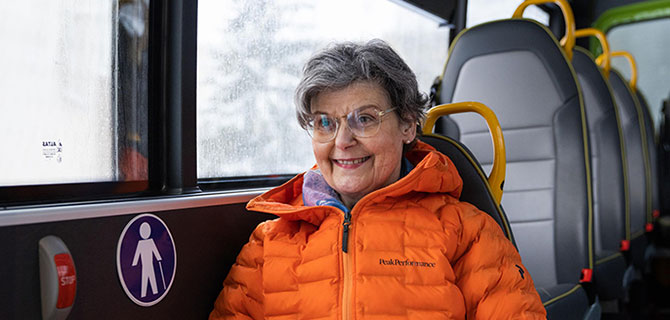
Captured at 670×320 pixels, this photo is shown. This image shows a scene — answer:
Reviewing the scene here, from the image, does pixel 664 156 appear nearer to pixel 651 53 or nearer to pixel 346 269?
pixel 651 53

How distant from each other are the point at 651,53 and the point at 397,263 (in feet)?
14.6

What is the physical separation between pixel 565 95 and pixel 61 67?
1.60m

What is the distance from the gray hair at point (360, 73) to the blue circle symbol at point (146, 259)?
0.45 meters

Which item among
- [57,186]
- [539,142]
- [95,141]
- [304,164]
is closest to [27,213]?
[57,186]

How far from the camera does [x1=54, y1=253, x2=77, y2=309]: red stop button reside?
1021 millimetres

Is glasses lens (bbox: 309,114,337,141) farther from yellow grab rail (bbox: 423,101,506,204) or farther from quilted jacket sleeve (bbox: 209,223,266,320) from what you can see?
yellow grab rail (bbox: 423,101,506,204)

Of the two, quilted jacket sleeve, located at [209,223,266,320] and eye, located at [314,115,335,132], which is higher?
eye, located at [314,115,335,132]

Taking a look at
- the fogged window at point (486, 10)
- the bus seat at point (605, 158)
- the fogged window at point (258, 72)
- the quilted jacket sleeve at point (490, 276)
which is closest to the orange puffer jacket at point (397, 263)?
the quilted jacket sleeve at point (490, 276)

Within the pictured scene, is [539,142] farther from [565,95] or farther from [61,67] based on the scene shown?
[61,67]

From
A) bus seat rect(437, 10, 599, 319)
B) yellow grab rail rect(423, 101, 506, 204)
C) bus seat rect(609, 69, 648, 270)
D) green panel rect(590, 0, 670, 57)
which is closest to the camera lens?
yellow grab rail rect(423, 101, 506, 204)

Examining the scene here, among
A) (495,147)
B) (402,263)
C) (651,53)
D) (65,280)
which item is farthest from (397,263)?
(651,53)

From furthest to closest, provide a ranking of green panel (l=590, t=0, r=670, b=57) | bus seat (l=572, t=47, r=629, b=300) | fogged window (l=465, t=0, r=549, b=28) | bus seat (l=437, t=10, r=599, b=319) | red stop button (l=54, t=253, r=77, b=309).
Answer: green panel (l=590, t=0, r=670, b=57) → fogged window (l=465, t=0, r=549, b=28) → bus seat (l=572, t=47, r=629, b=300) → bus seat (l=437, t=10, r=599, b=319) → red stop button (l=54, t=253, r=77, b=309)

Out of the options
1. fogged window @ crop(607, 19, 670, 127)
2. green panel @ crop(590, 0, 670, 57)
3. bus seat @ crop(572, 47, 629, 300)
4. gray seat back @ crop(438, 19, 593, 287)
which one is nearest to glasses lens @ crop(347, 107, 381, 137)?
gray seat back @ crop(438, 19, 593, 287)

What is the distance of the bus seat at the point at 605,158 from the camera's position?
2.62m
